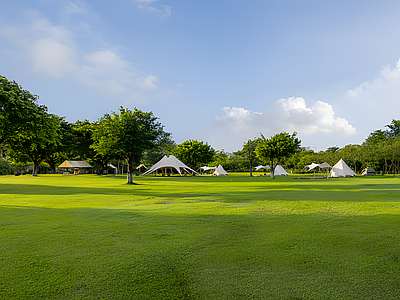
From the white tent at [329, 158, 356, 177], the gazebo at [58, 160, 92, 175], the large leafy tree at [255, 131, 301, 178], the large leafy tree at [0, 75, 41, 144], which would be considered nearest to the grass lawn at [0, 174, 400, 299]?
the large leafy tree at [0, 75, 41, 144]

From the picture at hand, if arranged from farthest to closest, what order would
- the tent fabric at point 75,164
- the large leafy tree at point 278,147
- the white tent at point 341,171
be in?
the tent fabric at point 75,164
the white tent at point 341,171
the large leafy tree at point 278,147

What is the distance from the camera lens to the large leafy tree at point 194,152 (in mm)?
52438

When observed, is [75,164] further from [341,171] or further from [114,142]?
[341,171]

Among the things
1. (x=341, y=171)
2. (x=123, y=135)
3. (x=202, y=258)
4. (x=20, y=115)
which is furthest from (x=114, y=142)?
(x=341, y=171)

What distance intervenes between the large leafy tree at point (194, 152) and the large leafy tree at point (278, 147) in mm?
15268

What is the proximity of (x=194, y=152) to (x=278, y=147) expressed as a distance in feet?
63.2

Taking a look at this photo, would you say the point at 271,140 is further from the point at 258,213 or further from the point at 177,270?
the point at 177,270

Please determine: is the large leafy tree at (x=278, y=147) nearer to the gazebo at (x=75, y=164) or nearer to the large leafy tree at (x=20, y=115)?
the large leafy tree at (x=20, y=115)

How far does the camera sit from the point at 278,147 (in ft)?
124

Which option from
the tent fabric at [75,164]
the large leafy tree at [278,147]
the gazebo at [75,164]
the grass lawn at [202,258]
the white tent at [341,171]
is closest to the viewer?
the grass lawn at [202,258]

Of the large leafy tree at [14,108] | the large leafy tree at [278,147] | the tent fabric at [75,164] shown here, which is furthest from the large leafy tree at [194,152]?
the large leafy tree at [14,108]

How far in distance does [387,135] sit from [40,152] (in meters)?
84.7

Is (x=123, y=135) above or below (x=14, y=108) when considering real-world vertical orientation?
below

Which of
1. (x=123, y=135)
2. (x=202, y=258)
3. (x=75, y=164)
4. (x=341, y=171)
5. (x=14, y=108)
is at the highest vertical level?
(x=14, y=108)
